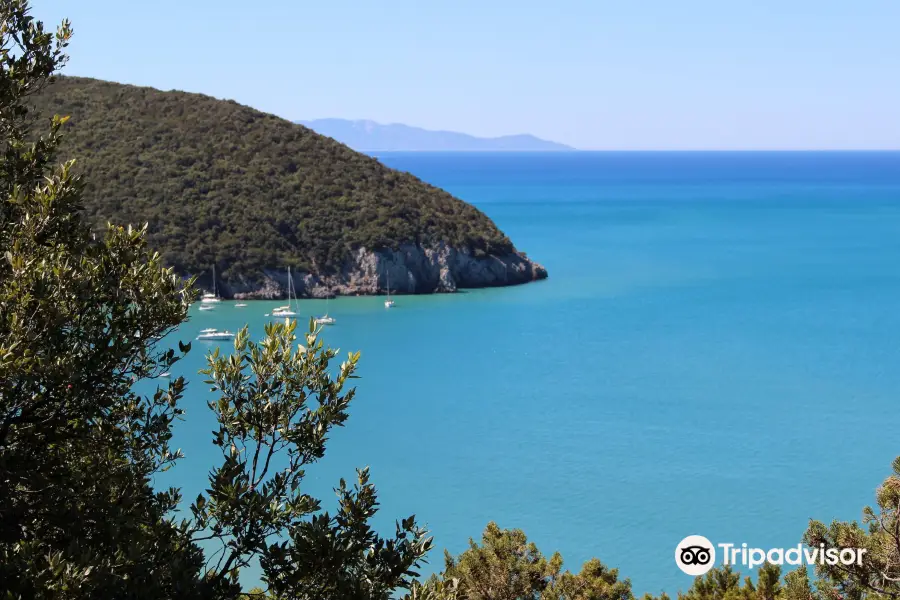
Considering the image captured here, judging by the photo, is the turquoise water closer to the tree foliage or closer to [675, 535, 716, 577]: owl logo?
[675, 535, 716, 577]: owl logo

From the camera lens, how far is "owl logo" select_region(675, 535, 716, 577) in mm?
18172

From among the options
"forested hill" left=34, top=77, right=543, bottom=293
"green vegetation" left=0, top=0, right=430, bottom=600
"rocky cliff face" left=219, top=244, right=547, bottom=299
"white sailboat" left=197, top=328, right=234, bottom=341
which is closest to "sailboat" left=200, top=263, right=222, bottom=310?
"rocky cliff face" left=219, top=244, right=547, bottom=299

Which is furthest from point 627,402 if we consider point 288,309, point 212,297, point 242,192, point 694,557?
point 242,192

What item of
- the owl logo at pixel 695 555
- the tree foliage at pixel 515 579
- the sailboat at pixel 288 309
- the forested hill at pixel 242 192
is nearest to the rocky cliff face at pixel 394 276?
the forested hill at pixel 242 192

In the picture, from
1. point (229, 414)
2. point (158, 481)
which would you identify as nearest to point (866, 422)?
point (158, 481)

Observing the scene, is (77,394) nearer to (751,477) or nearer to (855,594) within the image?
(855,594)

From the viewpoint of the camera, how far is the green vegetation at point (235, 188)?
54938 millimetres

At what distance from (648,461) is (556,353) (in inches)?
596

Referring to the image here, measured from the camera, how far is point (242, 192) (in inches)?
2339

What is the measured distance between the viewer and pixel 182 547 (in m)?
5.49

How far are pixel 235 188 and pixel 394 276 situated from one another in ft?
39.8

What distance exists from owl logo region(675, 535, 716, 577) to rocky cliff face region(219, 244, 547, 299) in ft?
118

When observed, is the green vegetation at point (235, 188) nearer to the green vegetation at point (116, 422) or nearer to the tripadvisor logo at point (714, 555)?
the tripadvisor logo at point (714, 555)

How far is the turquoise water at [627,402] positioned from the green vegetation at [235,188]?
4.54 m
